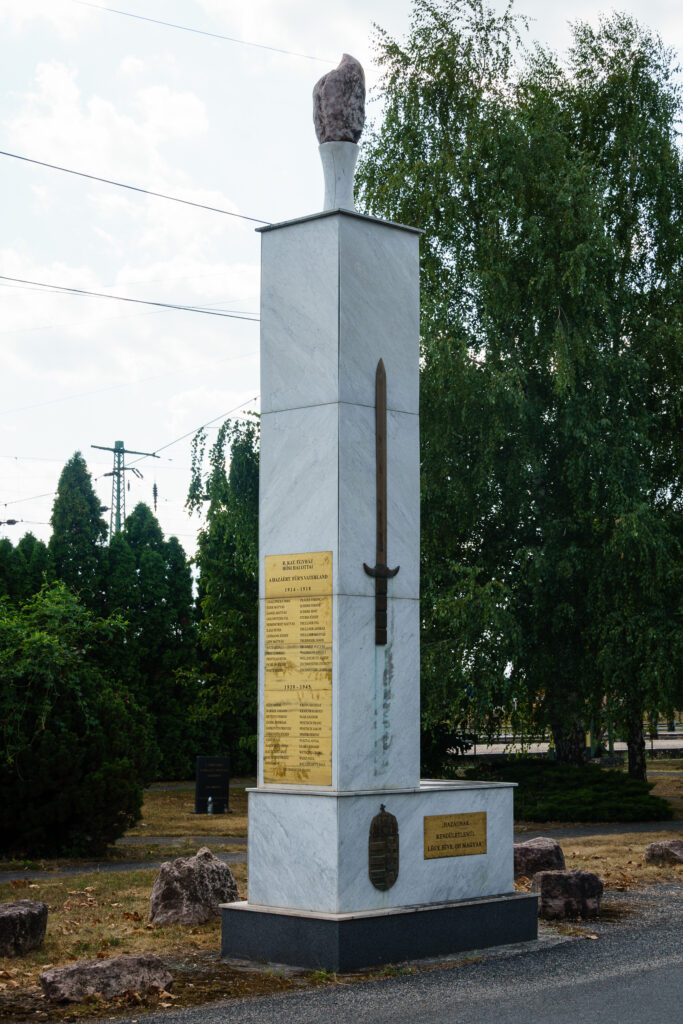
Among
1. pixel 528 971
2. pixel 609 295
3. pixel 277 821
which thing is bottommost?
pixel 528 971

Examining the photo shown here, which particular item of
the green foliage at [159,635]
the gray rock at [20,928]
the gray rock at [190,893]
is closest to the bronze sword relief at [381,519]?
the gray rock at [190,893]

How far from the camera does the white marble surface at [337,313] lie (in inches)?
382

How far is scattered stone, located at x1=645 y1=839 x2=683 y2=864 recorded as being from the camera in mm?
14664

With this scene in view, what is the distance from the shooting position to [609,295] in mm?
23797

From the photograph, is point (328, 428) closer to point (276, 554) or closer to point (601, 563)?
point (276, 554)

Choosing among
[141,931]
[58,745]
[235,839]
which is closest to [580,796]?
[235,839]

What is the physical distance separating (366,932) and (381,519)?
2.83 metres

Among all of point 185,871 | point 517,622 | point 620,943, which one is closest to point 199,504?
point 517,622

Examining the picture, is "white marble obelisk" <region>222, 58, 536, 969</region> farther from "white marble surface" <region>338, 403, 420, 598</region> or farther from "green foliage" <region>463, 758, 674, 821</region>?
"green foliage" <region>463, 758, 674, 821</region>

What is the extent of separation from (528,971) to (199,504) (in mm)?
22156

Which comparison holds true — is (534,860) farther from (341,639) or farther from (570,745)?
(570,745)

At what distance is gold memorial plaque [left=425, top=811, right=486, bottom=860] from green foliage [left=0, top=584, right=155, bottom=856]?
7372mm

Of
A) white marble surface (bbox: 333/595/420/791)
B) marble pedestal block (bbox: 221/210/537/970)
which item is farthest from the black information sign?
white marble surface (bbox: 333/595/420/791)

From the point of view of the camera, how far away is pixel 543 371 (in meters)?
23.4
